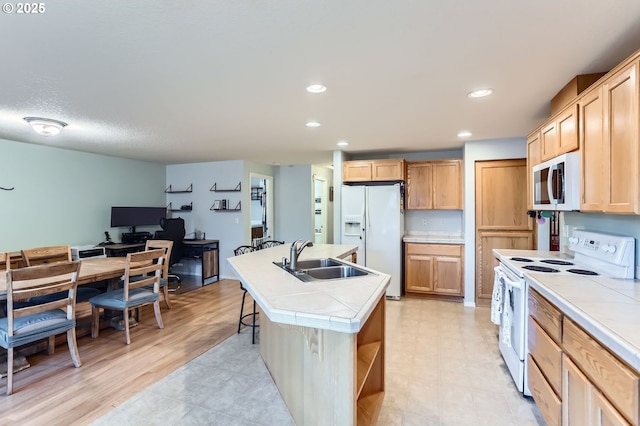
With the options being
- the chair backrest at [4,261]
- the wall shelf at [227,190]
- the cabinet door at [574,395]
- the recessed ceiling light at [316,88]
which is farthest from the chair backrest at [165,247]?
the cabinet door at [574,395]

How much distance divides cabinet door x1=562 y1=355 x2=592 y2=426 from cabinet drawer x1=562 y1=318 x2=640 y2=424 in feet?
0.12

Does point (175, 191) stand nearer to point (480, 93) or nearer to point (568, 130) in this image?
point (480, 93)

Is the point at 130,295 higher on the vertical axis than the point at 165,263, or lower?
lower

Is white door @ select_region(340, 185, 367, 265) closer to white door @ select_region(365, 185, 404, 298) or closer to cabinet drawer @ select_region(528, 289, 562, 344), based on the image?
white door @ select_region(365, 185, 404, 298)

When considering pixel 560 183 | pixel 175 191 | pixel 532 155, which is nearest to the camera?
pixel 560 183

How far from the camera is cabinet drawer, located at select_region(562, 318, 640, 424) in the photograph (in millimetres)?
1058

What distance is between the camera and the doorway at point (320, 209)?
7535 millimetres

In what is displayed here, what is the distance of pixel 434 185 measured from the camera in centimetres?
478

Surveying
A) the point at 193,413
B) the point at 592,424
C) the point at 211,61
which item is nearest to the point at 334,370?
the point at 592,424

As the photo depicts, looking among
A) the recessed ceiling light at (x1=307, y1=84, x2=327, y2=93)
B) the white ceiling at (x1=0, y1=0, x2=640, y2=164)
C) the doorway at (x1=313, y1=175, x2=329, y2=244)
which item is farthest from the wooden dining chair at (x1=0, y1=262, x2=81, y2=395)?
the doorway at (x1=313, y1=175, x2=329, y2=244)

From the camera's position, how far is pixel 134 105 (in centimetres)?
276

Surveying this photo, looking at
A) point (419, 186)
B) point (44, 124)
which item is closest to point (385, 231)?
point (419, 186)

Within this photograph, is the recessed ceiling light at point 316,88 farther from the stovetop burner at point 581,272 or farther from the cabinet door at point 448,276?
the cabinet door at point 448,276

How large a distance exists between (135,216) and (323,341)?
17.1ft
